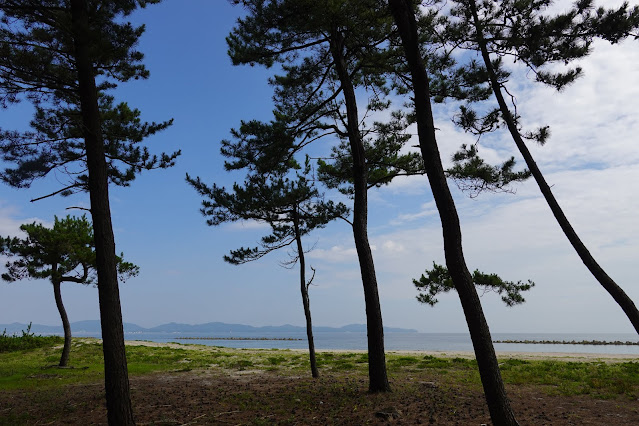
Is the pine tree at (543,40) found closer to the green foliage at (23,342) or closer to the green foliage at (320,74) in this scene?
the green foliage at (320,74)

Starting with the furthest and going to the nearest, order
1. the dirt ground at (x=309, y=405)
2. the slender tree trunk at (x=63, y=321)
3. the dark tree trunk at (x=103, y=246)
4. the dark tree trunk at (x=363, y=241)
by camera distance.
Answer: the slender tree trunk at (x=63, y=321), the dark tree trunk at (x=363, y=241), the dirt ground at (x=309, y=405), the dark tree trunk at (x=103, y=246)

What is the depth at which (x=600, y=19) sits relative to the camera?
26.7 ft

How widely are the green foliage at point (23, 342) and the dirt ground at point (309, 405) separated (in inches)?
577

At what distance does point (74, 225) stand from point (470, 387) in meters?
14.2

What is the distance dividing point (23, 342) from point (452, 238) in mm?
24749

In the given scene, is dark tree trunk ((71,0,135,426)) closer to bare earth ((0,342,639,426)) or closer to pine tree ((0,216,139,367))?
bare earth ((0,342,639,426))

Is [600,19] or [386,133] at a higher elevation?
[600,19]

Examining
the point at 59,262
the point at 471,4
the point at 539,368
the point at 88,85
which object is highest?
the point at 471,4

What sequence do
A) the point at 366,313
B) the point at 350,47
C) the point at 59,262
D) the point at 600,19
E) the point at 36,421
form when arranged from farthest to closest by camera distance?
the point at 59,262
the point at 350,47
the point at 366,313
the point at 600,19
the point at 36,421

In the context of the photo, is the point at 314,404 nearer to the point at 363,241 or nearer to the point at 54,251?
the point at 363,241

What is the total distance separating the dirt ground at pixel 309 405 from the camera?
21.7ft

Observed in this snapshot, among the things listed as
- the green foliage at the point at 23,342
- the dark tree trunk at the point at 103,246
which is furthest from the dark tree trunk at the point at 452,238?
the green foliage at the point at 23,342

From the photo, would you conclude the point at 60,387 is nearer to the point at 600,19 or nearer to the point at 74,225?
the point at 74,225

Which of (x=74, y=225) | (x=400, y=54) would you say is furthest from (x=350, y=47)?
(x=74, y=225)
